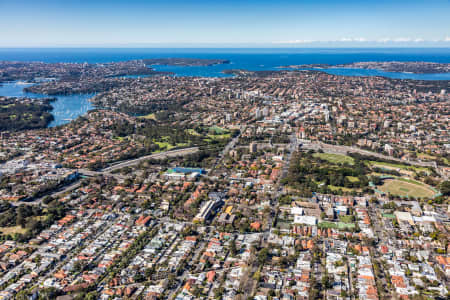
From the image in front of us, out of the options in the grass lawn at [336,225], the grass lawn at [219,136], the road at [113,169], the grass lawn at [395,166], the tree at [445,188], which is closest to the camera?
the grass lawn at [336,225]

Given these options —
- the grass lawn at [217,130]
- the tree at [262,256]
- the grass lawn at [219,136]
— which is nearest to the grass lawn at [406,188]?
the tree at [262,256]

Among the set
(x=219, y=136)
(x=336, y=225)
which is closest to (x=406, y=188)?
(x=336, y=225)

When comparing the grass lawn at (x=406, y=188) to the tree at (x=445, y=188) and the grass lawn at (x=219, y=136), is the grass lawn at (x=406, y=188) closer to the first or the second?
the tree at (x=445, y=188)

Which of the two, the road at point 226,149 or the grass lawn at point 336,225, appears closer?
the grass lawn at point 336,225

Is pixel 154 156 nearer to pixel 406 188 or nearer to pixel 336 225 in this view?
pixel 336 225

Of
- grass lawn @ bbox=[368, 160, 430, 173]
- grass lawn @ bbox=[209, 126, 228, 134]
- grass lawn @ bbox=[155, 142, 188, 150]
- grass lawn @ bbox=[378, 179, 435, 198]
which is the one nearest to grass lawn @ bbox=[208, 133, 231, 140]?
grass lawn @ bbox=[209, 126, 228, 134]

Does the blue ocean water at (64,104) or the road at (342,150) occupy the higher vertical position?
the blue ocean water at (64,104)
